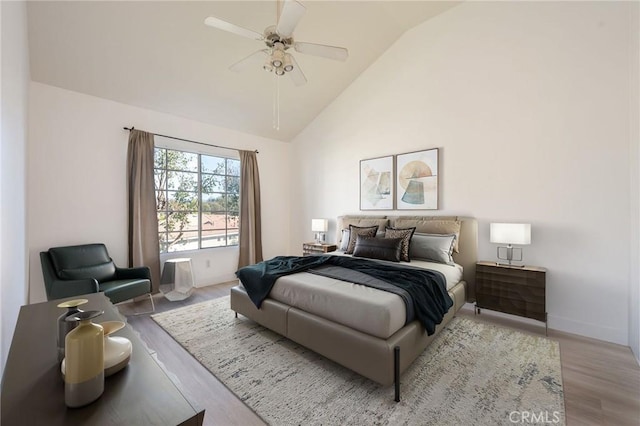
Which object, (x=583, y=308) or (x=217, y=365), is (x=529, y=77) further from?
(x=217, y=365)

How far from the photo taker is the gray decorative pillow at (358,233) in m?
3.87

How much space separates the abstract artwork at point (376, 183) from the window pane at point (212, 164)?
8.55 feet

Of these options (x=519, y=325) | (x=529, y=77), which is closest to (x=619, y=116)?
(x=529, y=77)

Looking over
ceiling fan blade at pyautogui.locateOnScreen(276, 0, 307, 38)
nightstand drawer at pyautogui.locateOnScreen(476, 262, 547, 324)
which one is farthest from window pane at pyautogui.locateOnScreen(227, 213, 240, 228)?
nightstand drawer at pyautogui.locateOnScreen(476, 262, 547, 324)

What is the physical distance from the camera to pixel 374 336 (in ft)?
6.16

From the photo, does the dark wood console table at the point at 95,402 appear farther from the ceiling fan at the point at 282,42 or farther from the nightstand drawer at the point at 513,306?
the nightstand drawer at the point at 513,306

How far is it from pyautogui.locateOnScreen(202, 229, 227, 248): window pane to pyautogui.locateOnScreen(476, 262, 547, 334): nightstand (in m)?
4.16

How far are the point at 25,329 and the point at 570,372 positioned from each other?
3.67m

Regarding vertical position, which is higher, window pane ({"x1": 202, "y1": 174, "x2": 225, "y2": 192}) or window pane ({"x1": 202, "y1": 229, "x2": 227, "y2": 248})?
window pane ({"x1": 202, "y1": 174, "x2": 225, "y2": 192})

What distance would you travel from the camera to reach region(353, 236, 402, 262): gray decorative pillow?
332 cm

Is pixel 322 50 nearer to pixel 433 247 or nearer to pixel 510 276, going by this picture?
pixel 433 247

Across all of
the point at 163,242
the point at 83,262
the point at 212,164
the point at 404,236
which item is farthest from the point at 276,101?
the point at 83,262

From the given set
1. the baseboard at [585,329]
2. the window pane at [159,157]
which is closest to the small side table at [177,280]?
the window pane at [159,157]

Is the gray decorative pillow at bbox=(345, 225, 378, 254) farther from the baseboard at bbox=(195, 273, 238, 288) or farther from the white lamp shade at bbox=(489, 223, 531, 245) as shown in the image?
the baseboard at bbox=(195, 273, 238, 288)
